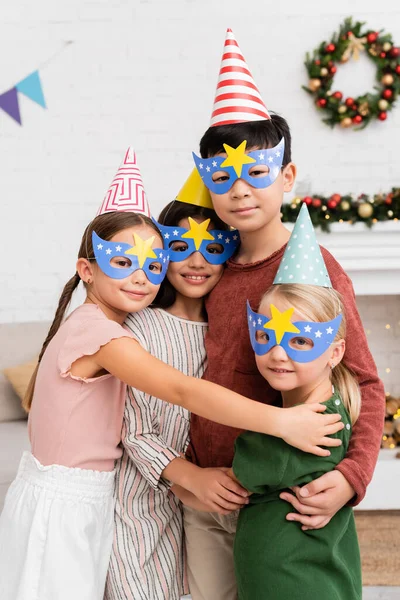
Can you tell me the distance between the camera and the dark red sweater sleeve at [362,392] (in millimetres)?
1406

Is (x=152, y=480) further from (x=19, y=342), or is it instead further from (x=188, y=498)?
(x=19, y=342)

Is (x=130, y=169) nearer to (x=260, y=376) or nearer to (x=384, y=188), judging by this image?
(x=260, y=376)

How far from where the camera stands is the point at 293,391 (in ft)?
4.79

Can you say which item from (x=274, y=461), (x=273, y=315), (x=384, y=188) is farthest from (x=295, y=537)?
(x=384, y=188)

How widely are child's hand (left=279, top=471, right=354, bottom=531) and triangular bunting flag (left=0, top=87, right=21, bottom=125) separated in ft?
10.2

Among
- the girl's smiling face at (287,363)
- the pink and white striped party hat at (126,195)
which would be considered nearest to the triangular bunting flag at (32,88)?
the pink and white striped party hat at (126,195)

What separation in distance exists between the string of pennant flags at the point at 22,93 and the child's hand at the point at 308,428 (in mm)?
3029

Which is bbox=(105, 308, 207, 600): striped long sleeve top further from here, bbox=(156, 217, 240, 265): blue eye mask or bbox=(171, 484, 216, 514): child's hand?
bbox=(156, 217, 240, 265): blue eye mask

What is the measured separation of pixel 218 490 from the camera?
1426 millimetres

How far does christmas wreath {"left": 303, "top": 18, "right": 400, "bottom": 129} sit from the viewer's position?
381 cm

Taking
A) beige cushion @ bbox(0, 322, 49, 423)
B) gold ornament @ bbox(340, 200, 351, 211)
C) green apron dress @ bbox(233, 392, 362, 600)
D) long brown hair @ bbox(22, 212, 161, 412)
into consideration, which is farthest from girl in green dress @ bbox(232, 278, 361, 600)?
beige cushion @ bbox(0, 322, 49, 423)

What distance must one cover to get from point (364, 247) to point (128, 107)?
4.75ft

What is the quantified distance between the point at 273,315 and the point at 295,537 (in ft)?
1.33

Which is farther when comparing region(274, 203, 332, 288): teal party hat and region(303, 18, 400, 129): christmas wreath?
region(303, 18, 400, 129): christmas wreath
